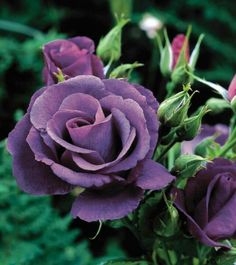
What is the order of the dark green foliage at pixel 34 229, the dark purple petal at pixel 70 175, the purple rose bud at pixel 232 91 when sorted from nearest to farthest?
the dark purple petal at pixel 70 175 < the purple rose bud at pixel 232 91 < the dark green foliage at pixel 34 229

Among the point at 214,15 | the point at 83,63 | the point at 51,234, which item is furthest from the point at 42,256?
the point at 214,15

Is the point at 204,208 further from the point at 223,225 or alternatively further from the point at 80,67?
the point at 80,67

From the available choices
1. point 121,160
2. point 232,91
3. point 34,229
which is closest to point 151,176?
point 121,160

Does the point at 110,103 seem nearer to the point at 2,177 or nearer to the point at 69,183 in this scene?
the point at 69,183

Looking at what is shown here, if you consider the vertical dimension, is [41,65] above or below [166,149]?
below

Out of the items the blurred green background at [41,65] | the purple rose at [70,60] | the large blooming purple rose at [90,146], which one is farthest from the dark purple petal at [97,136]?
the blurred green background at [41,65]

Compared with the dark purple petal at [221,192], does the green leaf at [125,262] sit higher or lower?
lower

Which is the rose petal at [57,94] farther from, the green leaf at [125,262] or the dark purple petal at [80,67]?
the green leaf at [125,262]
